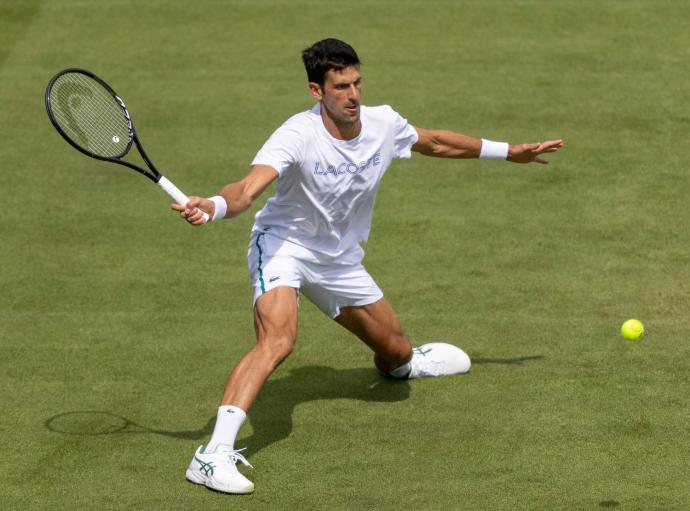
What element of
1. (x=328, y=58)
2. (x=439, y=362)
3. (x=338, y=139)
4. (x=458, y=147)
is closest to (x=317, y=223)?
(x=338, y=139)

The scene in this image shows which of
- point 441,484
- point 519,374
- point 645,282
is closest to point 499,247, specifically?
point 645,282

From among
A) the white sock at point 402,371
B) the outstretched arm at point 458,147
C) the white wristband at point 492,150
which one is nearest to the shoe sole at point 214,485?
the white sock at point 402,371

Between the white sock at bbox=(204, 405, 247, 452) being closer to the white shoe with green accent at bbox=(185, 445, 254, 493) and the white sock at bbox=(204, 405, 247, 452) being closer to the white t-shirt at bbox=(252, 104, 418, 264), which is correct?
the white shoe with green accent at bbox=(185, 445, 254, 493)

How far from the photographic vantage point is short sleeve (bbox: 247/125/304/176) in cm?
840

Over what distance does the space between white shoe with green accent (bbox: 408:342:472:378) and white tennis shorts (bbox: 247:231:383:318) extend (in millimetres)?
617

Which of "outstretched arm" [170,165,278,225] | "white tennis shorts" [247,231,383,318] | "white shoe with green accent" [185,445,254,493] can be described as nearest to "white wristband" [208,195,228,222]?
"outstretched arm" [170,165,278,225]

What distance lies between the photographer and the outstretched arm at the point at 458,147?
9352 millimetres

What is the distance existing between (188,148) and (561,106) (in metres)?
3.83

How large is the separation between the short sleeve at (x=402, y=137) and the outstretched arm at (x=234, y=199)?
3.65ft

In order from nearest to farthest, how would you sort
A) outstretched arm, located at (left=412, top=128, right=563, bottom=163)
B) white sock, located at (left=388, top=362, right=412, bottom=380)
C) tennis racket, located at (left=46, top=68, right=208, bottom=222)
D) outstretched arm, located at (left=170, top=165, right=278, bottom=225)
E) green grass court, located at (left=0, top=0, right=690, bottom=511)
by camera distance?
outstretched arm, located at (left=170, top=165, right=278, bottom=225) < green grass court, located at (left=0, top=0, right=690, bottom=511) < tennis racket, located at (left=46, top=68, right=208, bottom=222) < outstretched arm, located at (left=412, top=128, right=563, bottom=163) < white sock, located at (left=388, top=362, right=412, bottom=380)

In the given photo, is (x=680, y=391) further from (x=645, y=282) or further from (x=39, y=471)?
(x=39, y=471)

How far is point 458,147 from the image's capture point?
374 inches

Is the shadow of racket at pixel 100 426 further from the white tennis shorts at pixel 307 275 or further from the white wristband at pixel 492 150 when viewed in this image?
the white wristband at pixel 492 150

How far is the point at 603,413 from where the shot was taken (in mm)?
8844
